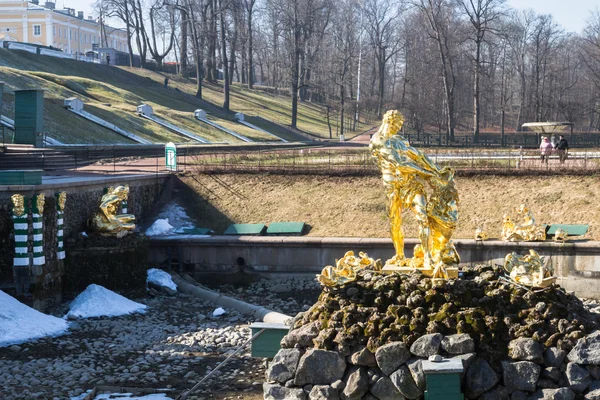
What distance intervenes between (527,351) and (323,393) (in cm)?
261

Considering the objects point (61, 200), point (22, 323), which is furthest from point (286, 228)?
point (22, 323)

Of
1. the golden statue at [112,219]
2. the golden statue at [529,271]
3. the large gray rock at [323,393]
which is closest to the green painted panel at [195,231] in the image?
the golden statue at [112,219]

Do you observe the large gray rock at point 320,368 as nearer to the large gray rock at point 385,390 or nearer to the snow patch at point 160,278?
the large gray rock at point 385,390

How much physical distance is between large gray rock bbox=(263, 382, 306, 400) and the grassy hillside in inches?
980

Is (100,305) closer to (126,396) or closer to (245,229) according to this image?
(245,229)

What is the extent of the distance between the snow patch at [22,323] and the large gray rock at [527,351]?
29.8 ft

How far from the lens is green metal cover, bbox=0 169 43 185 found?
19.2m

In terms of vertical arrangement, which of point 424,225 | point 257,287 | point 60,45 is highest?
point 60,45

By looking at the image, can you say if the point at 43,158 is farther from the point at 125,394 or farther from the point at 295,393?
the point at 295,393

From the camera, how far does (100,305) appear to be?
1969 cm

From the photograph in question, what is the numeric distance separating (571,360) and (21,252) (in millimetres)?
11707

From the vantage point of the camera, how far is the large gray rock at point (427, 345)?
11766 mm

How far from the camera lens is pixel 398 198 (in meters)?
13.4

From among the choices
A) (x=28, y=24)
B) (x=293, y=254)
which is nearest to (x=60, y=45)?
(x=28, y=24)
